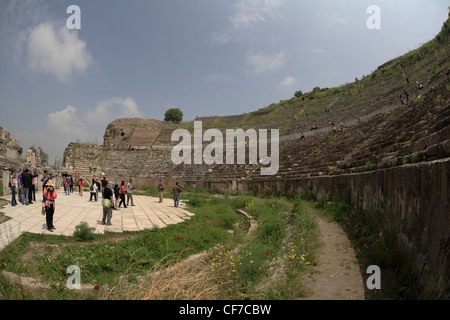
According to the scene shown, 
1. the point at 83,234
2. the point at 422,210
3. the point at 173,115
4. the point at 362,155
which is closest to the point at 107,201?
the point at 83,234

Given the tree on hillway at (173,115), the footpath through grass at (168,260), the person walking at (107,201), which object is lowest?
the footpath through grass at (168,260)

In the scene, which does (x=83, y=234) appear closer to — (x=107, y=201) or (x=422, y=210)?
(x=107, y=201)

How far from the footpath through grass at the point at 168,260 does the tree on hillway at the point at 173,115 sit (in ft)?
202

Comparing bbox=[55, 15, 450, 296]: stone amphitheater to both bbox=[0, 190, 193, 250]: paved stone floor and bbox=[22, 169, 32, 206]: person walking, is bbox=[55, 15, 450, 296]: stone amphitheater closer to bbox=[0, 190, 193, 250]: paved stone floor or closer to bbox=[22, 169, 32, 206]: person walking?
bbox=[0, 190, 193, 250]: paved stone floor

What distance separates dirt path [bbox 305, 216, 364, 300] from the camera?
360 cm

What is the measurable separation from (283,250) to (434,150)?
10.4 feet

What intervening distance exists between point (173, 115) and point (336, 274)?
67041 mm

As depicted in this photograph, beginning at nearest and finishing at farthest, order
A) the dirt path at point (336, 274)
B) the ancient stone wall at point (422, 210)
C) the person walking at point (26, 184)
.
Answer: the ancient stone wall at point (422, 210) < the dirt path at point (336, 274) < the person walking at point (26, 184)

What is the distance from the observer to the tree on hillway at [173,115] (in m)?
68.3

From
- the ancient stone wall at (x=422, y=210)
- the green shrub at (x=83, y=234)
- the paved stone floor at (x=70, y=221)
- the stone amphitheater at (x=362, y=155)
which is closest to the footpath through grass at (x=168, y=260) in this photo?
the green shrub at (x=83, y=234)

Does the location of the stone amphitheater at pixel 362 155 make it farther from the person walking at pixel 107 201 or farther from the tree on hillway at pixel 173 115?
the tree on hillway at pixel 173 115

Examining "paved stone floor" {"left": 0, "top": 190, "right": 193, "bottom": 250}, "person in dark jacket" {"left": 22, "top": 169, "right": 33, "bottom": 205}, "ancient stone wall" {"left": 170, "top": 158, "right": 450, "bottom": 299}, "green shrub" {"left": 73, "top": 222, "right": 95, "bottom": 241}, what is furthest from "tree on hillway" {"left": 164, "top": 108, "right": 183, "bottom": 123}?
"ancient stone wall" {"left": 170, "top": 158, "right": 450, "bottom": 299}

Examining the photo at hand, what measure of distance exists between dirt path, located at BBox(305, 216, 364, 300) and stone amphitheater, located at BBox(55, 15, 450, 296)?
2.83ft

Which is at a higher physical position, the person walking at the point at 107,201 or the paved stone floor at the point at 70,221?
the person walking at the point at 107,201
